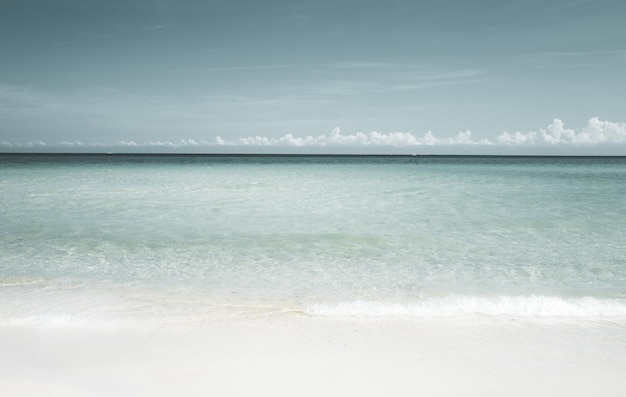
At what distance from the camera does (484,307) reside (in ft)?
15.6

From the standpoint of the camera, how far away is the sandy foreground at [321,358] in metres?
3.04

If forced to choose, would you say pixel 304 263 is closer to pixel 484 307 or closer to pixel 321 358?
pixel 484 307

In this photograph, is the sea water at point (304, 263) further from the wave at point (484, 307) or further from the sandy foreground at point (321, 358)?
the sandy foreground at point (321, 358)

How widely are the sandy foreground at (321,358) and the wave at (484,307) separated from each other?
213mm

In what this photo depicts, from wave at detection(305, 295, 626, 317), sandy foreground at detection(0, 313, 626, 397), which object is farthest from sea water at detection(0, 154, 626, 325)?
sandy foreground at detection(0, 313, 626, 397)

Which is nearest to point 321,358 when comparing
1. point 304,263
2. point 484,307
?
point 484,307

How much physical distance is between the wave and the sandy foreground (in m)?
0.21

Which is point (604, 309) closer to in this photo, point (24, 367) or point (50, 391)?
point (50, 391)

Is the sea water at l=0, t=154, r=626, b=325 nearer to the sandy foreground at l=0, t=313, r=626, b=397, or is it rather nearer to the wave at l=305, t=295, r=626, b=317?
the wave at l=305, t=295, r=626, b=317

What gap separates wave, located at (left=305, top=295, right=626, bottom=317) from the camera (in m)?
4.56

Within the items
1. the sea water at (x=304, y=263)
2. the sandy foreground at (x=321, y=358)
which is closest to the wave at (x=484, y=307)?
the sea water at (x=304, y=263)

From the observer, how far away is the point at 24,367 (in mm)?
3289

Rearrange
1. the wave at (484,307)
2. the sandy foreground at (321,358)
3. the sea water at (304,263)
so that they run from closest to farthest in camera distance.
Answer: the sandy foreground at (321,358) → the wave at (484,307) → the sea water at (304,263)

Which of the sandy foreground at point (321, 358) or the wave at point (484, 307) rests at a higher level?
the sandy foreground at point (321, 358)
